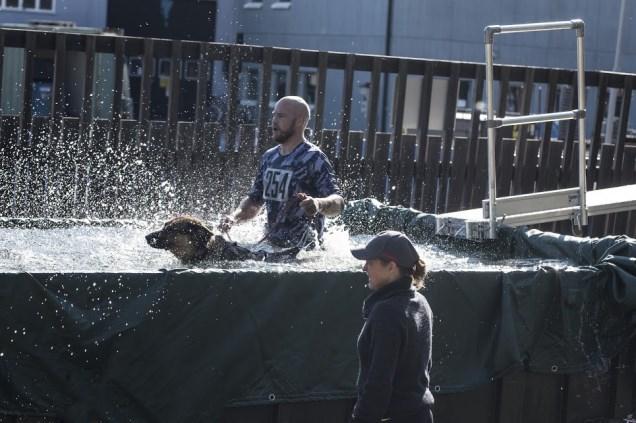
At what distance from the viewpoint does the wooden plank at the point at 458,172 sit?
13062mm

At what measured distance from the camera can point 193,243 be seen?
735 centimetres

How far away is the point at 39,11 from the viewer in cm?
4044

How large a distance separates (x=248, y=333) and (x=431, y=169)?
750 cm

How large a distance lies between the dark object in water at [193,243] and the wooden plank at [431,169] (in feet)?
18.8

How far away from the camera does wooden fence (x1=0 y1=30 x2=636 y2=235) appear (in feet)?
36.9

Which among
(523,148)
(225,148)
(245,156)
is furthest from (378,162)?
(523,148)

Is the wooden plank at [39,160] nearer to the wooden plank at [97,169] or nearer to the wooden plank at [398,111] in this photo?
the wooden plank at [97,169]

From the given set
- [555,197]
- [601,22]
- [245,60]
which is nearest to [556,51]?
[601,22]

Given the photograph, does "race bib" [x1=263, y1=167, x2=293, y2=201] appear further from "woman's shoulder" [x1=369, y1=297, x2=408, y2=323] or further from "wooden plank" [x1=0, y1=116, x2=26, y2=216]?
"wooden plank" [x1=0, y1=116, x2=26, y2=216]

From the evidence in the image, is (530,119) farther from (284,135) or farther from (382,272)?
(382,272)

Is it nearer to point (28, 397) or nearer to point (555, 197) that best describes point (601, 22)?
point (555, 197)

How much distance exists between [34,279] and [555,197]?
→ 486 cm

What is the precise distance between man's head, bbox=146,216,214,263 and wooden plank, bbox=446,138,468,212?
242 inches

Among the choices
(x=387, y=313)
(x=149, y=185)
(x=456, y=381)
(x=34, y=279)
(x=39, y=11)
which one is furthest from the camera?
(x=39, y=11)
